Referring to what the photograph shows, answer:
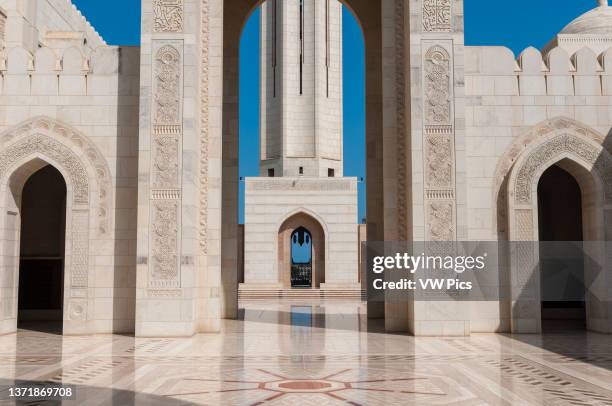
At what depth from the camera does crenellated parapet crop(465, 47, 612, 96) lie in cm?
1157

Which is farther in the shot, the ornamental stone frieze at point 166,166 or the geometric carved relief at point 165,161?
the geometric carved relief at point 165,161

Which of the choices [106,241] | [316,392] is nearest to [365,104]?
[106,241]

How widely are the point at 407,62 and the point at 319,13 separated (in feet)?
52.5

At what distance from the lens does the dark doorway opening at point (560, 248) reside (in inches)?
531

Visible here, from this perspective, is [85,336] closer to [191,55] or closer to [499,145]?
[191,55]

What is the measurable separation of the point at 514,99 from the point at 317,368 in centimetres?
661

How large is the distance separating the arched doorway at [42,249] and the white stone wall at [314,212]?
10949mm

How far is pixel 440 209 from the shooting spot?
10742mm

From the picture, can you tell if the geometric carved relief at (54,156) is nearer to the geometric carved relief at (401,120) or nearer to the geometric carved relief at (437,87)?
the geometric carved relief at (401,120)

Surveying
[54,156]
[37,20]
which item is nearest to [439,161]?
[54,156]

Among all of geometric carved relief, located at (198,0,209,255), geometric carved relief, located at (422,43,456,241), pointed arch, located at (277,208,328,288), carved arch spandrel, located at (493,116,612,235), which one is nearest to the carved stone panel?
geometric carved relief, located at (198,0,209,255)

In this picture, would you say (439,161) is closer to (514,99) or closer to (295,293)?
(514,99)

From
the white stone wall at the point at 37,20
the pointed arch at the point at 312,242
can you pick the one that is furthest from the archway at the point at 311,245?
the white stone wall at the point at 37,20

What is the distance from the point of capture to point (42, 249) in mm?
14648
